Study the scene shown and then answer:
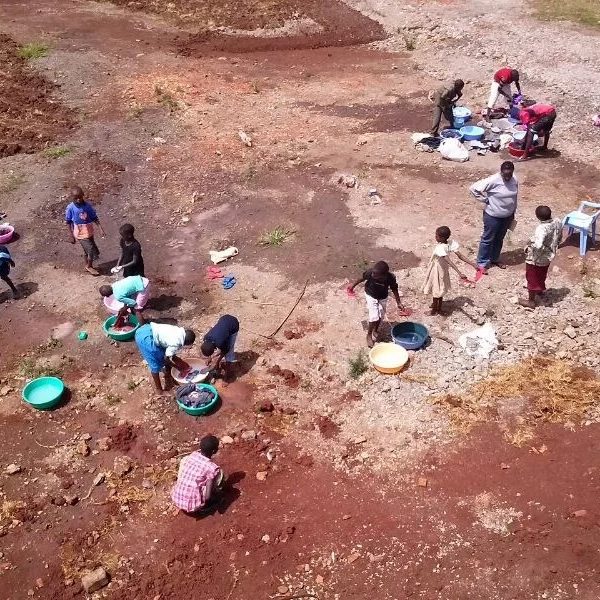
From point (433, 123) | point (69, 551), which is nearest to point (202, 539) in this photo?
point (69, 551)

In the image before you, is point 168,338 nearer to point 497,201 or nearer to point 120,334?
point 120,334

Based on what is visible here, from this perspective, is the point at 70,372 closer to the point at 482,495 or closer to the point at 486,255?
the point at 482,495

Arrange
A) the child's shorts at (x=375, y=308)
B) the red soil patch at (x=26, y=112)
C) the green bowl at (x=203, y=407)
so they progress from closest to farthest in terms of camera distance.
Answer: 1. the green bowl at (x=203, y=407)
2. the child's shorts at (x=375, y=308)
3. the red soil patch at (x=26, y=112)

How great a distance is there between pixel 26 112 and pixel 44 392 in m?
11.3

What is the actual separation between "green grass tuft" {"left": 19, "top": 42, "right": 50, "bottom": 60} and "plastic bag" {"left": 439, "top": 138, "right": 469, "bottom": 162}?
14.0 m

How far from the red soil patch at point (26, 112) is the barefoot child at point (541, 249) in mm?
12256

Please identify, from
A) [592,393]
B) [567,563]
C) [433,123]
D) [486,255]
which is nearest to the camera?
[567,563]

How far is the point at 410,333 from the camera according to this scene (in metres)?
10.1

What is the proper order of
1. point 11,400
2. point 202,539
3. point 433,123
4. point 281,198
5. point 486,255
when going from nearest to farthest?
1. point 202,539
2. point 11,400
3. point 486,255
4. point 281,198
5. point 433,123

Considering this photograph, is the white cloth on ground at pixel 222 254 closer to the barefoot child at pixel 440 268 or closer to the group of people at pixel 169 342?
the group of people at pixel 169 342

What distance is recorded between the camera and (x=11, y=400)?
9555 millimetres

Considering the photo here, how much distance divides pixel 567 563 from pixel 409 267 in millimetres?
5905

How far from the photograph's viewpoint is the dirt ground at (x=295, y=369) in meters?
7.39

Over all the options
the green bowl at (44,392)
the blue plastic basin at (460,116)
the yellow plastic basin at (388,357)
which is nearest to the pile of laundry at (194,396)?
the green bowl at (44,392)
